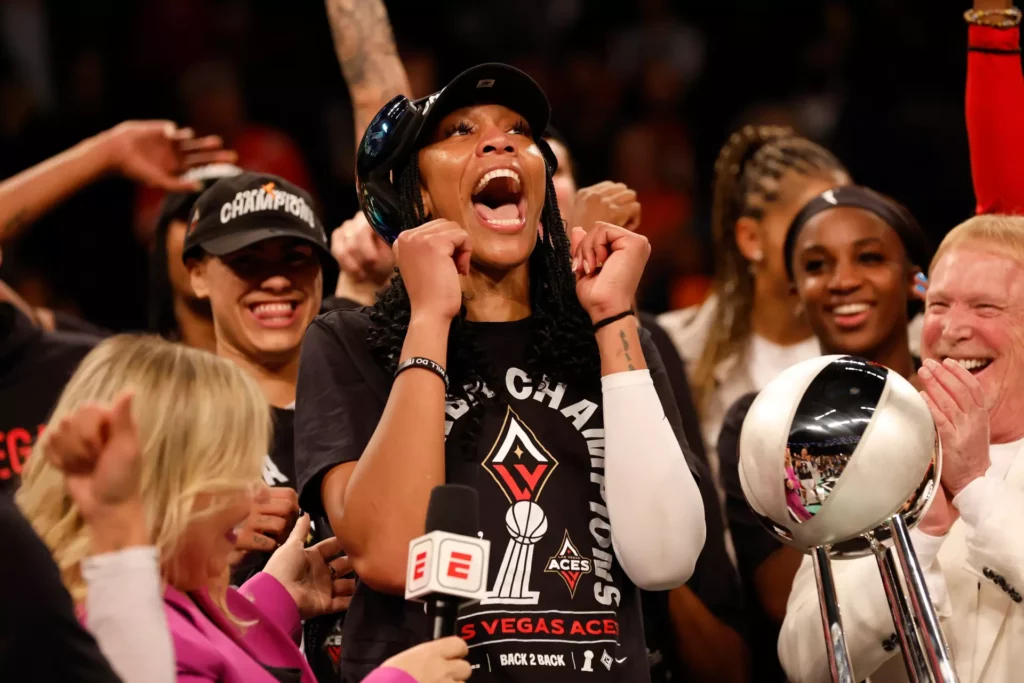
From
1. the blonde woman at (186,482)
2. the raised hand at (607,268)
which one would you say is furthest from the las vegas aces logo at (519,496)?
the blonde woman at (186,482)

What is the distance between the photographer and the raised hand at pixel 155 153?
9.91 feet

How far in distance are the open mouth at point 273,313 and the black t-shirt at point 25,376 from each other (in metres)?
0.42

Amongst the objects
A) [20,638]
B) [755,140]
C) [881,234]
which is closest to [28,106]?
[755,140]

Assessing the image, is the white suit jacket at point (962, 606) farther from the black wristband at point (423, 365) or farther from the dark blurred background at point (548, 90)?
the dark blurred background at point (548, 90)

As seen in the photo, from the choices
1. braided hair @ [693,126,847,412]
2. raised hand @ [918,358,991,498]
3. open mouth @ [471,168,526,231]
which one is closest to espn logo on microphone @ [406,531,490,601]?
open mouth @ [471,168,526,231]

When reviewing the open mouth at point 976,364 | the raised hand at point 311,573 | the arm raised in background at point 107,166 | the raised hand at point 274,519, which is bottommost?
the raised hand at point 311,573

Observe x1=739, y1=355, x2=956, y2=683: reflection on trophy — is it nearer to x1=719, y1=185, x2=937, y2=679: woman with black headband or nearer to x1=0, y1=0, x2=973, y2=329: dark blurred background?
x1=719, y1=185, x2=937, y2=679: woman with black headband

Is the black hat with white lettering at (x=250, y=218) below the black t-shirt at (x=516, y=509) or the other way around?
the other way around

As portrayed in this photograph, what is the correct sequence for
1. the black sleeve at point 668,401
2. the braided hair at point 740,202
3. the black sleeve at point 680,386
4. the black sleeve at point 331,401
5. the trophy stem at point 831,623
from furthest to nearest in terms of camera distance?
the braided hair at point 740,202
the black sleeve at point 680,386
the black sleeve at point 668,401
the black sleeve at point 331,401
the trophy stem at point 831,623

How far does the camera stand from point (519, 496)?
76.4 inches

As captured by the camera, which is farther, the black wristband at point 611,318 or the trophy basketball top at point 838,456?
the black wristband at point 611,318

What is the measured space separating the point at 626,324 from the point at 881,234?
1.20m

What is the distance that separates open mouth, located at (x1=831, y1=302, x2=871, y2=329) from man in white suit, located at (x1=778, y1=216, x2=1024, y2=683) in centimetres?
53

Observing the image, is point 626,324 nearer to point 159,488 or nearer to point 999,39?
point 159,488
